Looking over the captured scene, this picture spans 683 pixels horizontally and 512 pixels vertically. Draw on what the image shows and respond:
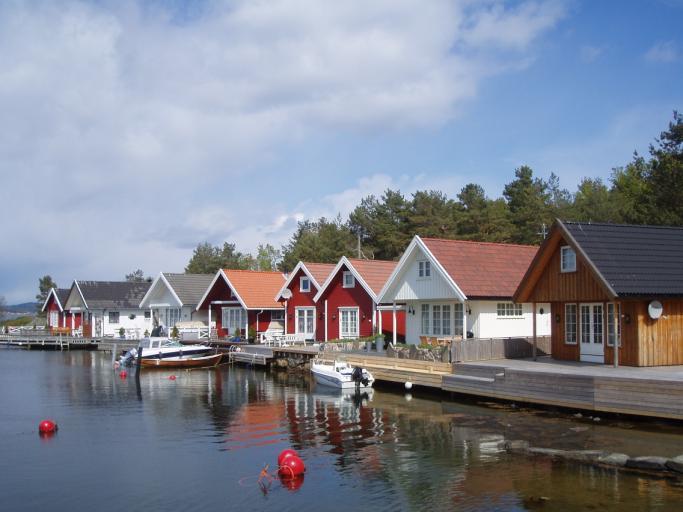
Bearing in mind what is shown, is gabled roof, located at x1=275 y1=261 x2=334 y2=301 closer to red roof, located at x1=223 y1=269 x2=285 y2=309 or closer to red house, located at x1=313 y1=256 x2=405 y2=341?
red house, located at x1=313 y1=256 x2=405 y2=341

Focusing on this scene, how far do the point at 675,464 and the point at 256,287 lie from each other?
35.6 meters

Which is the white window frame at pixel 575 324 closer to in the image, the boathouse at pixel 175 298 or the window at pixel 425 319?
the window at pixel 425 319

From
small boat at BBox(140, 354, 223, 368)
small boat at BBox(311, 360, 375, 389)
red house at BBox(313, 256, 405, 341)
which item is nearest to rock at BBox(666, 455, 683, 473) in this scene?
small boat at BBox(311, 360, 375, 389)

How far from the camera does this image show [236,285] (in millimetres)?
47000

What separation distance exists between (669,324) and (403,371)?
992 centimetres

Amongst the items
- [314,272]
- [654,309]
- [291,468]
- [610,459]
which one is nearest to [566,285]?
[654,309]

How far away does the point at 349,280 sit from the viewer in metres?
39.4

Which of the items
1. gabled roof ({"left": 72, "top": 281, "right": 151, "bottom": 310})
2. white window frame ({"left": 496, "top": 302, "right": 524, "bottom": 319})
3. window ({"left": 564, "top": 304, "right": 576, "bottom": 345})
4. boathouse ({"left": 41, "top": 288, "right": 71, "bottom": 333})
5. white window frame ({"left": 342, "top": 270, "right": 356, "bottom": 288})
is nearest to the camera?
window ({"left": 564, "top": 304, "right": 576, "bottom": 345})

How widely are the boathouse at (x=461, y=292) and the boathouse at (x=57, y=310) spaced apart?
41.5 meters

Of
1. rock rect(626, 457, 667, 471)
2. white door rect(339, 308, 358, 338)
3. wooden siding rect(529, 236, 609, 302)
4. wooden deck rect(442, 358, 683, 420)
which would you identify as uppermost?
wooden siding rect(529, 236, 609, 302)

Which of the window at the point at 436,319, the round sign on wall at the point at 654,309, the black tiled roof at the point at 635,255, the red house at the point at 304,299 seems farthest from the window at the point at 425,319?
the round sign on wall at the point at 654,309

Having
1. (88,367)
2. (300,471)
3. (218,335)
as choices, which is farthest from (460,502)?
(218,335)

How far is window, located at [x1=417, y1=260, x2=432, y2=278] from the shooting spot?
105 ft

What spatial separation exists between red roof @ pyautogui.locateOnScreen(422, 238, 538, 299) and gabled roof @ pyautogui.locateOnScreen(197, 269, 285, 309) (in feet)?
56.9
